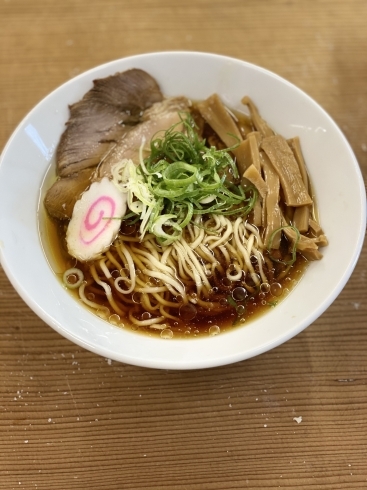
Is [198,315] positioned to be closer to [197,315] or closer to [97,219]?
[197,315]

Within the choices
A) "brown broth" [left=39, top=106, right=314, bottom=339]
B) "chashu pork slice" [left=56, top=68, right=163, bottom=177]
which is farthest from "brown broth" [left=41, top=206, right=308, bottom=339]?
"chashu pork slice" [left=56, top=68, right=163, bottom=177]

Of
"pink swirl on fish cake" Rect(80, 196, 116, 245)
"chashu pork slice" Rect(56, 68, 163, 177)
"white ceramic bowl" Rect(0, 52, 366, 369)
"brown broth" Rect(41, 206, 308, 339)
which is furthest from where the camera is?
"chashu pork slice" Rect(56, 68, 163, 177)

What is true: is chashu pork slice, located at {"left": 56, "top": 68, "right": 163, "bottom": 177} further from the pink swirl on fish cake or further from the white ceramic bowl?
the pink swirl on fish cake

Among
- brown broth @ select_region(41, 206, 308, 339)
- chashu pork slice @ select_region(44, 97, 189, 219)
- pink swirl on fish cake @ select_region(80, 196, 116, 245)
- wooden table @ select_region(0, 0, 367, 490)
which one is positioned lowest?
wooden table @ select_region(0, 0, 367, 490)

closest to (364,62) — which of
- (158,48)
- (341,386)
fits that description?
(158,48)

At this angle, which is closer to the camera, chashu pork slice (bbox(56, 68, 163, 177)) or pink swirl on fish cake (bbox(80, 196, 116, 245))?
pink swirl on fish cake (bbox(80, 196, 116, 245))

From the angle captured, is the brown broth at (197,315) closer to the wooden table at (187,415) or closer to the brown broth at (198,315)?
the brown broth at (198,315)

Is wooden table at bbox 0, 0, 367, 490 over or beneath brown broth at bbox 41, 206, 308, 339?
beneath
